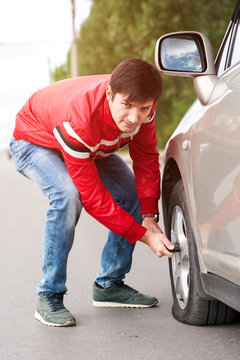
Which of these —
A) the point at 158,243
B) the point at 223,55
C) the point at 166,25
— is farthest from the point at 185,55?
the point at 166,25

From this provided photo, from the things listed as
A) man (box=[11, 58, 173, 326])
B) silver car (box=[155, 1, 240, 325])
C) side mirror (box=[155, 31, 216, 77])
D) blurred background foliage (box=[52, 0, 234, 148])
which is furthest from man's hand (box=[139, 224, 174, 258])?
blurred background foliage (box=[52, 0, 234, 148])

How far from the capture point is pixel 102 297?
13.6 ft

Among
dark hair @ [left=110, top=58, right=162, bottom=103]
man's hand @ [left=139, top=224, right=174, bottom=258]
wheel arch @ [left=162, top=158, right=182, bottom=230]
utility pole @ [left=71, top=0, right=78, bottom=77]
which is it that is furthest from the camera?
utility pole @ [left=71, top=0, right=78, bottom=77]

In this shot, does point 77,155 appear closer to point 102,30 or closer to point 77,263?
point 77,263

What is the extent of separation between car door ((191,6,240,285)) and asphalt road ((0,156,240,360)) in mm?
487

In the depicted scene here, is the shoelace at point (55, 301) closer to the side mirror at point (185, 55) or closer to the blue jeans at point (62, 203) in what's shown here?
the blue jeans at point (62, 203)

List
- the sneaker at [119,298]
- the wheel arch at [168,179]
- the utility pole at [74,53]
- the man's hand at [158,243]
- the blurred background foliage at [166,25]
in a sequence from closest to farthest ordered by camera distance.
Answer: the man's hand at [158,243] < the wheel arch at [168,179] < the sneaker at [119,298] < the blurred background foliage at [166,25] < the utility pole at [74,53]

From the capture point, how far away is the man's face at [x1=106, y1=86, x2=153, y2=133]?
3258 mm

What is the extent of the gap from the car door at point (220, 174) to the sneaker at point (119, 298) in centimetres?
104

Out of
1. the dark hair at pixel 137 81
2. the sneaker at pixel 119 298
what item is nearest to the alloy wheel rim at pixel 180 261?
the sneaker at pixel 119 298

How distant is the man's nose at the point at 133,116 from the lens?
3271mm

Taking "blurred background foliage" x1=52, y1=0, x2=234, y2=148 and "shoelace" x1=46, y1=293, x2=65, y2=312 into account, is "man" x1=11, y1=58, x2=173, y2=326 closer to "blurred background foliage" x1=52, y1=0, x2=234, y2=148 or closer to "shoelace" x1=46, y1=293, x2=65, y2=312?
"shoelace" x1=46, y1=293, x2=65, y2=312

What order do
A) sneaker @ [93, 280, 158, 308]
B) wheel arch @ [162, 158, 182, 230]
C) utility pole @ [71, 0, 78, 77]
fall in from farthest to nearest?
utility pole @ [71, 0, 78, 77]
sneaker @ [93, 280, 158, 308]
wheel arch @ [162, 158, 182, 230]

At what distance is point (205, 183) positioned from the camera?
305 centimetres
